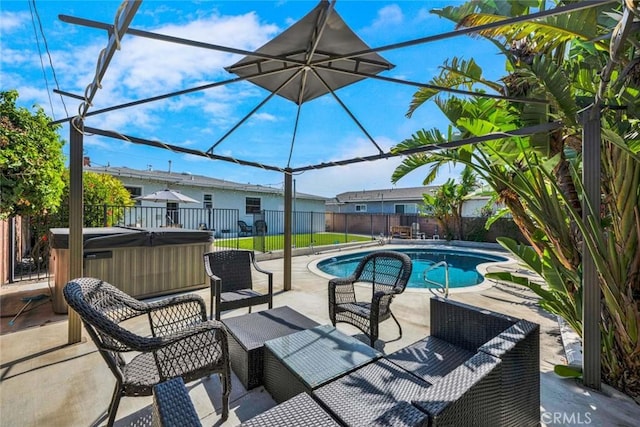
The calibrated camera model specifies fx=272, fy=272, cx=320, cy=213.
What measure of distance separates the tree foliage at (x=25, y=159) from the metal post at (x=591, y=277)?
21.3ft

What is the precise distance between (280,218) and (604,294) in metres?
17.1

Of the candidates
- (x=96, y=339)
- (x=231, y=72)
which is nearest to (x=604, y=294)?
(x=96, y=339)

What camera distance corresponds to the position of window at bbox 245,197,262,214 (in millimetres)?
18531

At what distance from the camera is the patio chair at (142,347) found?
6.06 feet

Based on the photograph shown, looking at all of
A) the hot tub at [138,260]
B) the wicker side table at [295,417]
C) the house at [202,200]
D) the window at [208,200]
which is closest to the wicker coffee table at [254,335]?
the wicker side table at [295,417]

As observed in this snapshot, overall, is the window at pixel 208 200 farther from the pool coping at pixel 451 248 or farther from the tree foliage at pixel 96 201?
the pool coping at pixel 451 248

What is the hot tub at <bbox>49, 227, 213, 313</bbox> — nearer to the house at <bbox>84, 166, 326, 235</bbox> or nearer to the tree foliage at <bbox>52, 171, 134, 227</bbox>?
the tree foliage at <bbox>52, 171, 134, 227</bbox>

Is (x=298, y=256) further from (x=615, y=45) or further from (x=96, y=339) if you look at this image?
(x=615, y=45)

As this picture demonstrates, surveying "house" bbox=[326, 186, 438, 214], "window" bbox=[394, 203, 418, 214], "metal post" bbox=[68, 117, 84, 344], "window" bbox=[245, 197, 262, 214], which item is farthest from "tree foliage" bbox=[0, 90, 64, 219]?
"window" bbox=[394, 203, 418, 214]

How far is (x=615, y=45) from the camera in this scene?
182cm

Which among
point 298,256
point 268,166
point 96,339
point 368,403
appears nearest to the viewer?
point 368,403

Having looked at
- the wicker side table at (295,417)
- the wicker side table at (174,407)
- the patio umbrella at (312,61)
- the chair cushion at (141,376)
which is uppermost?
the patio umbrella at (312,61)

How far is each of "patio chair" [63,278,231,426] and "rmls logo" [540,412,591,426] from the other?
259cm

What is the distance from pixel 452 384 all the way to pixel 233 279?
3562mm
